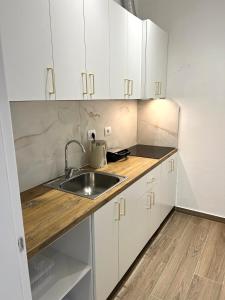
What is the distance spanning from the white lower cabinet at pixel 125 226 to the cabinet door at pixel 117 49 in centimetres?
81

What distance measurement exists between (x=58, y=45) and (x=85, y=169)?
1.06 metres

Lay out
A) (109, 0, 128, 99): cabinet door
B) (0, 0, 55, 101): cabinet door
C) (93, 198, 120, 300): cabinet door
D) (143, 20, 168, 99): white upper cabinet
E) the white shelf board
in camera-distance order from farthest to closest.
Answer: (143, 20, 168, 99): white upper cabinet, (109, 0, 128, 99): cabinet door, (93, 198, 120, 300): cabinet door, the white shelf board, (0, 0, 55, 101): cabinet door

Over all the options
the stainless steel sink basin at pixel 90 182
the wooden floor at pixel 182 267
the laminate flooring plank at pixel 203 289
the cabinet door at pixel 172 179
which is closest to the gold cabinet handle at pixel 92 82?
the stainless steel sink basin at pixel 90 182

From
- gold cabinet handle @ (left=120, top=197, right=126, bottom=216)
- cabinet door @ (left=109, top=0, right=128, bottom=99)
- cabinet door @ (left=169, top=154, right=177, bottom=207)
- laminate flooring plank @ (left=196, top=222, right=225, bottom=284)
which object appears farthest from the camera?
cabinet door @ (left=169, top=154, right=177, bottom=207)

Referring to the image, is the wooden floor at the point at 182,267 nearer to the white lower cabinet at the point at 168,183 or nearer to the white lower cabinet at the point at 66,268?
the white lower cabinet at the point at 168,183

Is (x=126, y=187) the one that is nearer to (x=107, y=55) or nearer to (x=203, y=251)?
(x=107, y=55)

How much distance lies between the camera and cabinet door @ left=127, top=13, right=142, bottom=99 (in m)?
1.98

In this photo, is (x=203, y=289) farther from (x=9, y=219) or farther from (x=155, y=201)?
(x=9, y=219)

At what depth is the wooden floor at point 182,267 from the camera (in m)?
1.75

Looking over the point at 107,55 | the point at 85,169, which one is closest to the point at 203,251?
the point at 85,169

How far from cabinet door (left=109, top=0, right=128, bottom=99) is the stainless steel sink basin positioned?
2.17 feet

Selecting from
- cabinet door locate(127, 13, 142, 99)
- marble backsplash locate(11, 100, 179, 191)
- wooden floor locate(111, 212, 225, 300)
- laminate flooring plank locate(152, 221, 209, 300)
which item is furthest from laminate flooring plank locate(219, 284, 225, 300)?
cabinet door locate(127, 13, 142, 99)

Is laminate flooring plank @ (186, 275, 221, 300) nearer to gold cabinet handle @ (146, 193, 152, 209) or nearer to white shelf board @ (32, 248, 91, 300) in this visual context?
gold cabinet handle @ (146, 193, 152, 209)

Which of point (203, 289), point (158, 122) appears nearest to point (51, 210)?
point (203, 289)
